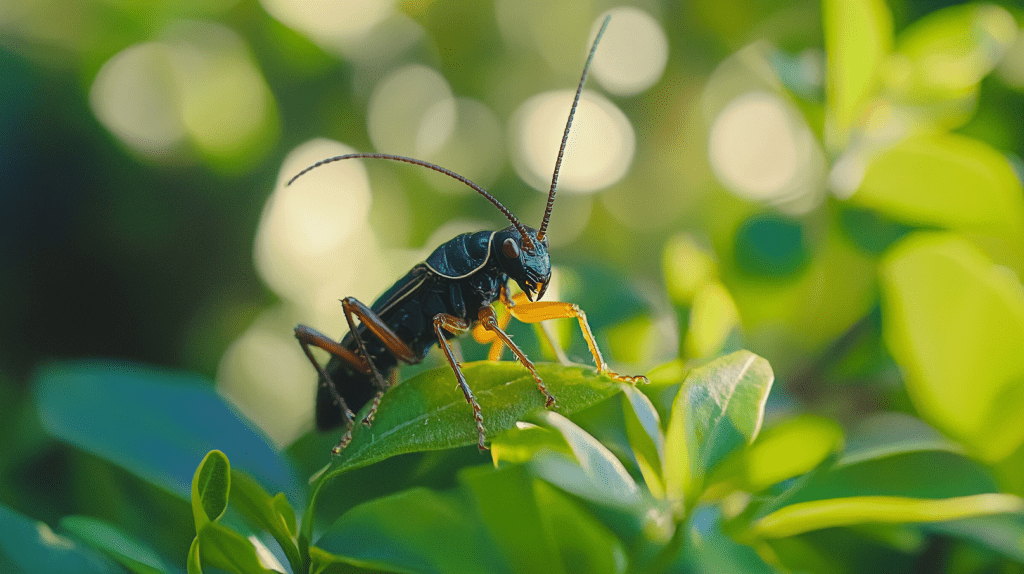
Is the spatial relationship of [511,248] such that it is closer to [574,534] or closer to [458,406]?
[458,406]

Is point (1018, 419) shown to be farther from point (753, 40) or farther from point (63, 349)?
point (63, 349)

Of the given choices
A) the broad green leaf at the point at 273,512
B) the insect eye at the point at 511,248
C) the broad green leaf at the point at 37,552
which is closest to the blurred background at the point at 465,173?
the insect eye at the point at 511,248

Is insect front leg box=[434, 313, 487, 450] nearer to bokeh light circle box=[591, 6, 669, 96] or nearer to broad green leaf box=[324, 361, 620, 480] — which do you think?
broad green leaf box=[324, 361, 620, 480]

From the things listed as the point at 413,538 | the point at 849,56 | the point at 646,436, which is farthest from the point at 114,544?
the point at 849,56

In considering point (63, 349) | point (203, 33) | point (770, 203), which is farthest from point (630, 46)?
point (63, 349)

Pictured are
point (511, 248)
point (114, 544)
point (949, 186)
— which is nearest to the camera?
point (114, 544)

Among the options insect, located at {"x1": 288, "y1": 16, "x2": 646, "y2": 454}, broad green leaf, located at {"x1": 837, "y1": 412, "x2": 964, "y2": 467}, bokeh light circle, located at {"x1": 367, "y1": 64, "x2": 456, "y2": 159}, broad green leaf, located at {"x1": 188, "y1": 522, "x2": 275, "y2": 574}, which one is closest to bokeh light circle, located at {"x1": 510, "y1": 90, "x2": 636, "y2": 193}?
bokeh light circle, located at {"x1": 367, "y1": 64, "x2": 456, "y2": 159}
